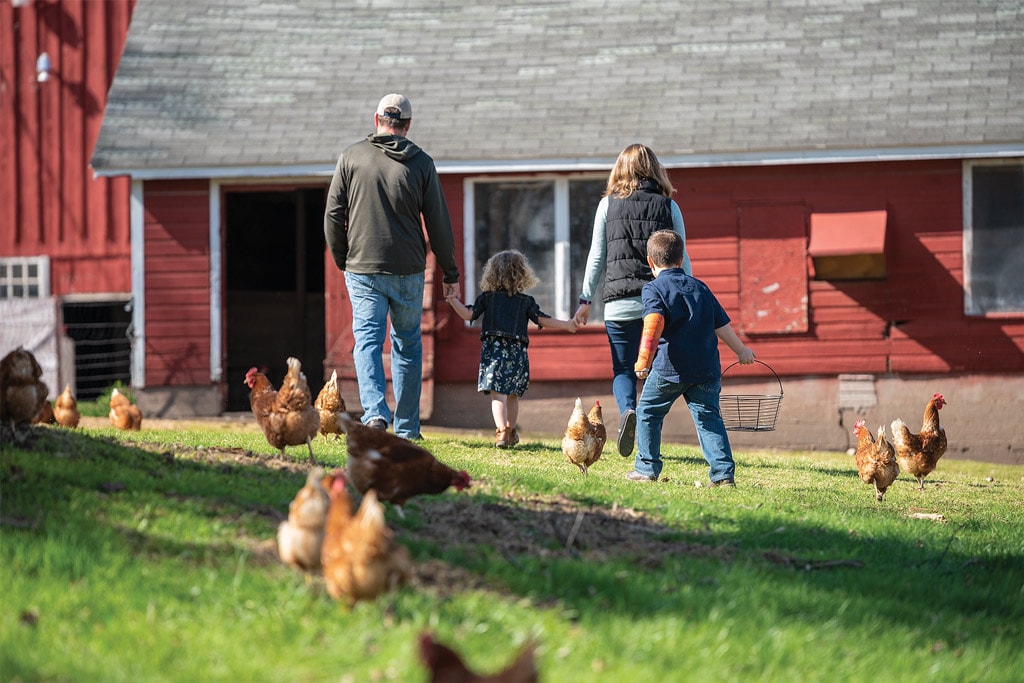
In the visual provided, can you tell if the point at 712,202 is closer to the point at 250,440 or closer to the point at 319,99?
the point at 319,99

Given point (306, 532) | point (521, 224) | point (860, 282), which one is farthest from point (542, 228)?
point (306, 532)

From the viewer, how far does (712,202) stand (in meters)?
13.2

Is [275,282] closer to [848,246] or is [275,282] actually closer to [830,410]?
[830,410]

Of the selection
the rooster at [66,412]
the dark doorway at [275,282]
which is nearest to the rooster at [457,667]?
the rooster at [66,412]

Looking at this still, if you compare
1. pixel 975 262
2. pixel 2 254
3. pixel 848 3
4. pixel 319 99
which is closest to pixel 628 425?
pixel 975 262

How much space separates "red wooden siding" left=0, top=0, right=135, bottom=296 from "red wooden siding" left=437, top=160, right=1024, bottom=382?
295 inches

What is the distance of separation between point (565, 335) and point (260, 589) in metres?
9.58

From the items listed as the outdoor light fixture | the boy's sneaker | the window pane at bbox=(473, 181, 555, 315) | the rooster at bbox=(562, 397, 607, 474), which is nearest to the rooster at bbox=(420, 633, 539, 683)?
the rooster at bbox=(562, 397, 607, 474)

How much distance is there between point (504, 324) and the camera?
9484 millimetres

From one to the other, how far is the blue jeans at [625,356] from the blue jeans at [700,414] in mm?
851

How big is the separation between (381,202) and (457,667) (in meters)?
5.59

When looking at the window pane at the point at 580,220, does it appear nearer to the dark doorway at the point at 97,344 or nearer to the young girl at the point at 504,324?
the young girl at the point at 504,324

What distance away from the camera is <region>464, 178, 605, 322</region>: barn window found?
1333 cm

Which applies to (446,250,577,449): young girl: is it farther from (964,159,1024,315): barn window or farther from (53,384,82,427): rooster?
(964,159,1024,315): barn window
